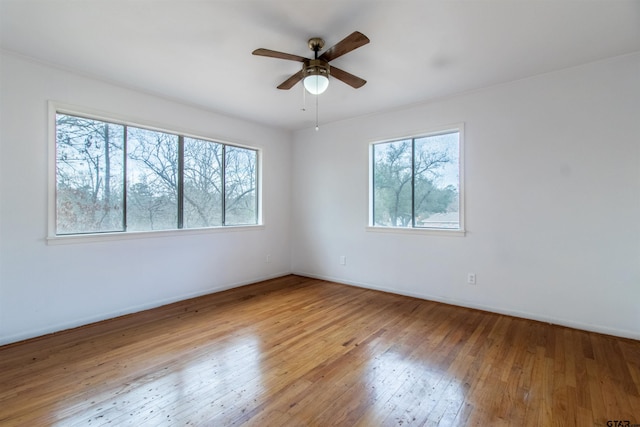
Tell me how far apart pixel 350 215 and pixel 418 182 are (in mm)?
1206

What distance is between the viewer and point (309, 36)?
94.8 inches

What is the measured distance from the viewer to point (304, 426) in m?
1.64

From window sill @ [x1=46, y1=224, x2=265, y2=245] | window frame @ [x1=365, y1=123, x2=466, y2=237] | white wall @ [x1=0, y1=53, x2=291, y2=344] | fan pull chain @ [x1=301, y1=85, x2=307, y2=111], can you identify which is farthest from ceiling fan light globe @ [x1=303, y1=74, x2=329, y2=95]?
window sill @ [x1=46, y1=224, x2=265, y2=245]

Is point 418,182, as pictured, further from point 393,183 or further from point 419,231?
point 419,231

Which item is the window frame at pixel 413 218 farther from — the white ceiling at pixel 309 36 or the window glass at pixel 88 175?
the window glass at pixel 88 175

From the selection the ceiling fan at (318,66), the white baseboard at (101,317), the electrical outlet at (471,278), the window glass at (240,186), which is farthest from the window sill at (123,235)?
the electrical outlet at (471,278)

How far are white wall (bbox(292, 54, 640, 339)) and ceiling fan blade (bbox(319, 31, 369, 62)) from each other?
6.95 feet

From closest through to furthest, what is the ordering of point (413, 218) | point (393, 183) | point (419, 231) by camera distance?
point (419, 231) → point (413, 218) → point (393, 183)

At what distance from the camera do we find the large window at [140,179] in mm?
3074

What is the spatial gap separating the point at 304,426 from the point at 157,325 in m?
2.21

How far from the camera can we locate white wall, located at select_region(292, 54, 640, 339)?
2789mm

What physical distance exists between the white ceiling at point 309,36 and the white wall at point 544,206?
32 centimetres

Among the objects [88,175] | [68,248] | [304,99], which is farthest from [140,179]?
[304,99]

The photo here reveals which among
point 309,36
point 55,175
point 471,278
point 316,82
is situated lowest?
point 471,278
